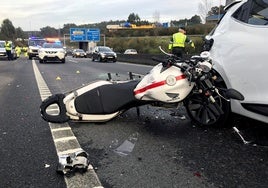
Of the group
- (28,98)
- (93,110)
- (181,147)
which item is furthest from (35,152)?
(28,98)

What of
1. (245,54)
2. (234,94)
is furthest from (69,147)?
(245,54)

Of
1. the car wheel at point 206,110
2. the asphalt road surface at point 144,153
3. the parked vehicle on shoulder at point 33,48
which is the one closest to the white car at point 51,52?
the parked vehicle on shoulder at point 33,48

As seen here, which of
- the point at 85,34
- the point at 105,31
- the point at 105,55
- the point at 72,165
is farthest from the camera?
the point at 105,31

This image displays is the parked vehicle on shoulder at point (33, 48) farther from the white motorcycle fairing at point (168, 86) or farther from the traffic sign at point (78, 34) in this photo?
the white motorcycle fairing at point (168, 86)

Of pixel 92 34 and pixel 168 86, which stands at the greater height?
pixel 168 86

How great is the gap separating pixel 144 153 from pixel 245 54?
170cm

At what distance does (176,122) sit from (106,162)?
2030mm

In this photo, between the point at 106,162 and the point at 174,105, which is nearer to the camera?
the point at 106,162

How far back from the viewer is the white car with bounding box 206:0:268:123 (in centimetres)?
413

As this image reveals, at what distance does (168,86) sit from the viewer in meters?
4.61

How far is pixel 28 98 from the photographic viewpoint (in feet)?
27.6

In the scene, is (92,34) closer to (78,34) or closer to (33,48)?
(78,34)

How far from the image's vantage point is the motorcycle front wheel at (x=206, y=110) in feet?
16.0

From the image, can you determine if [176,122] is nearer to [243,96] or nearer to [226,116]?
[226,116]
